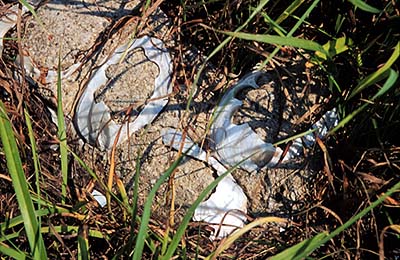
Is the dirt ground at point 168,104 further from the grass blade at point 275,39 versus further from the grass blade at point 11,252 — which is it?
the grass blade at point 11,252

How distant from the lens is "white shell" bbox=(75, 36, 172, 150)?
139 centimetres

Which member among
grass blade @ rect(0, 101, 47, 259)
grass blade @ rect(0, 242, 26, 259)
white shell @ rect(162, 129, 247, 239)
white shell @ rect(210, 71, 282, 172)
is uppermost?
white shell @ rect(210, 71, 282, 172)

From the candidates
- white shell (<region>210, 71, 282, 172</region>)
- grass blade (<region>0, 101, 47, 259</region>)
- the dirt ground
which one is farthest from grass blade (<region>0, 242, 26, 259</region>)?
white shell (<region>210, 71, 282, 172</region>)

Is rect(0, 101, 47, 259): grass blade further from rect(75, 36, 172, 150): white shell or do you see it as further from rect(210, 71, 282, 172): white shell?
rect(210, 71, 282, 172): white shell

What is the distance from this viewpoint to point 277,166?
133 cm

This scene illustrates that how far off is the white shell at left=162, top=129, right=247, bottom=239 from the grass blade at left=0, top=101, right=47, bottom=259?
1.21ft

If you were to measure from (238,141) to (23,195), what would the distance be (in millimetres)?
490

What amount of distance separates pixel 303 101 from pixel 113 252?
500mm

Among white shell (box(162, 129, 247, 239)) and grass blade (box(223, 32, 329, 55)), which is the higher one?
grass blade (box(223, 32, 329, 55))

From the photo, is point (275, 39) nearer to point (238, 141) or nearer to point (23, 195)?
point (238, 141)

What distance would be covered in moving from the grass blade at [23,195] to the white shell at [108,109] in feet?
1.07

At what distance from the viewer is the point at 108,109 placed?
4.60 ft

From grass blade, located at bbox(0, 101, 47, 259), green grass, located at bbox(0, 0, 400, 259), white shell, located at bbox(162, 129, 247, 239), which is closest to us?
grass blade, located at bbox(0, 101, 47, 259)

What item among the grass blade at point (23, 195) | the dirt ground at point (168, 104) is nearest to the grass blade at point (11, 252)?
the grass blade at point (23, 195)
